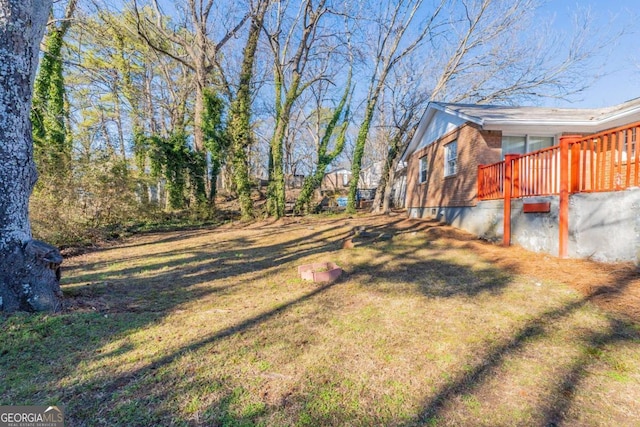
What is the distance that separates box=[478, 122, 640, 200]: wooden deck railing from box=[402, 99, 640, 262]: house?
2cm

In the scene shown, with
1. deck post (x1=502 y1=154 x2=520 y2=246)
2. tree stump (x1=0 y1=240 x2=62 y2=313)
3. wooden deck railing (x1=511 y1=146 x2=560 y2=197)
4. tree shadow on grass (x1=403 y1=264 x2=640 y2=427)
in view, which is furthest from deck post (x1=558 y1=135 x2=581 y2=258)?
tree stump (x1=0 y1=240 x2=62 y2=313)

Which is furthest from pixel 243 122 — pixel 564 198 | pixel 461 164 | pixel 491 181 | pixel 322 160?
pixel 564 198

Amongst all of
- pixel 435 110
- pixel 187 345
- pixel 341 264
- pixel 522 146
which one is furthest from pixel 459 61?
pixel 187 345

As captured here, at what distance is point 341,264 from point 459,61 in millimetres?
13597

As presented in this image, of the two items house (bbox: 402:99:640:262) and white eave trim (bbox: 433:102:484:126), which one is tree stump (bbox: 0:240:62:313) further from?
white eave trim (bbox: 433:102:484:126)

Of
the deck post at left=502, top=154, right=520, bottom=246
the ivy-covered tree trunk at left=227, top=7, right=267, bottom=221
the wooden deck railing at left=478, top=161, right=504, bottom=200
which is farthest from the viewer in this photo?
the ivy-covered tree trunk at left=227, top=7, right=267, bottom=221

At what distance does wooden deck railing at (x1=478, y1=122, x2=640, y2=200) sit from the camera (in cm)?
402

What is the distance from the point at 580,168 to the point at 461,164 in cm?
430

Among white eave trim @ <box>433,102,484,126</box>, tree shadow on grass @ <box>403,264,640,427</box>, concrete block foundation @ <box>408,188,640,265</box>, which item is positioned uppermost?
white eave trim @ <box>433,102,484,126</box>

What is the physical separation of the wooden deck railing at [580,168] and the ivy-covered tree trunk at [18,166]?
701 cm

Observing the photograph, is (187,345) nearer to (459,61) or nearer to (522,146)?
(522,146)

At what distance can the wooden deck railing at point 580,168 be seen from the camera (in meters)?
4.02

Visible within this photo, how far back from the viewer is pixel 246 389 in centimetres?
179

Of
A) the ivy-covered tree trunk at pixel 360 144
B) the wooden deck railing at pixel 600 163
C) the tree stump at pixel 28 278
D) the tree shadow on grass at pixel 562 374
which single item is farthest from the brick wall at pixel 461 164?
the tree stump at pixel 28 278
